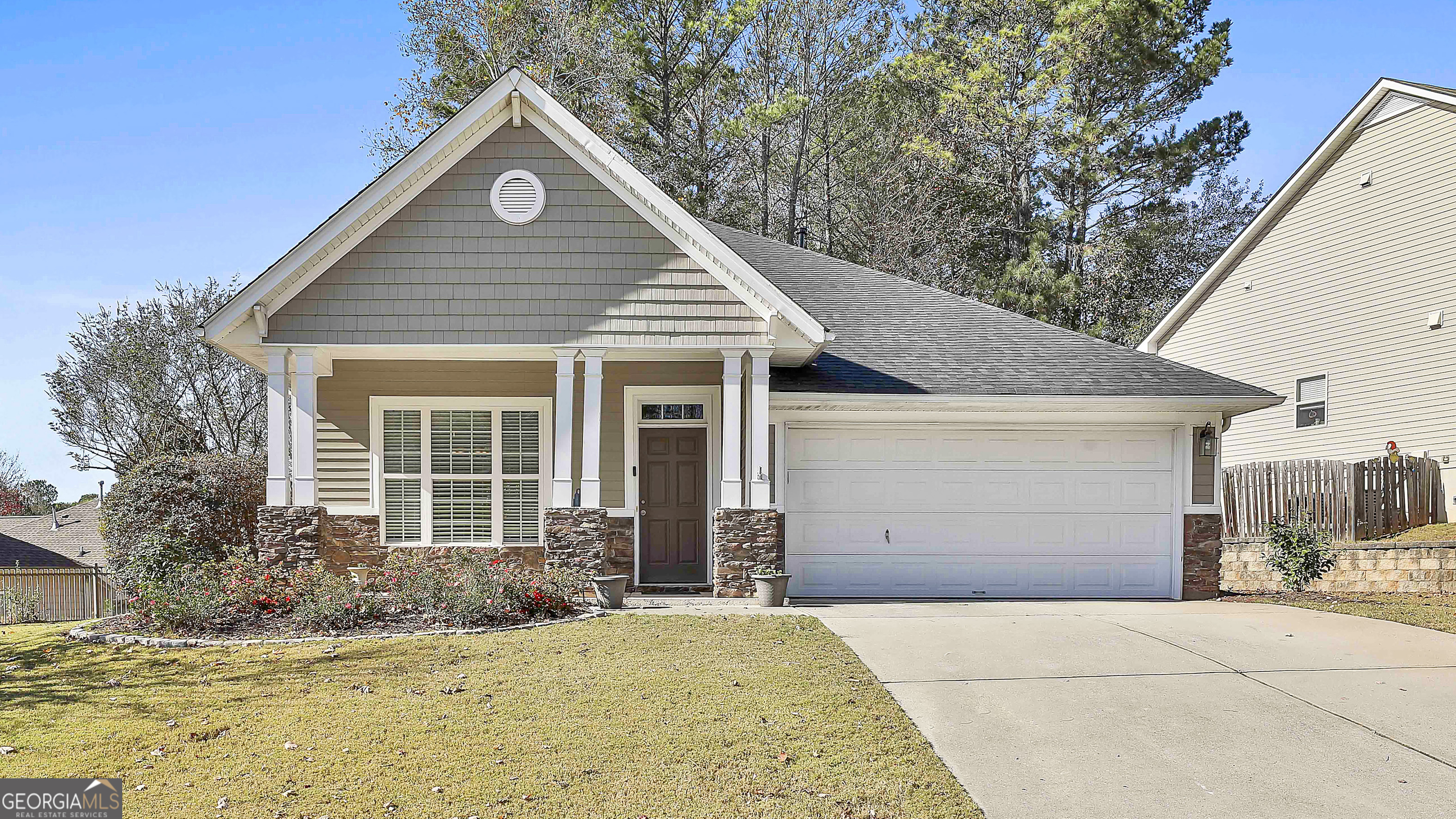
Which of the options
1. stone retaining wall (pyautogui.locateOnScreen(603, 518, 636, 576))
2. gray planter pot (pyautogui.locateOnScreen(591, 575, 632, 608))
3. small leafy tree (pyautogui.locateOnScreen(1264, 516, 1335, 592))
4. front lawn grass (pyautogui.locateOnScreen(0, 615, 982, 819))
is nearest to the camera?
front lawn grass (pyautogui.locateOnScreen(0, 615, 982, 819))

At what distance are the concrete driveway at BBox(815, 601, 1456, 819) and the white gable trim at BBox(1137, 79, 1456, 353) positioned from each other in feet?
35.8

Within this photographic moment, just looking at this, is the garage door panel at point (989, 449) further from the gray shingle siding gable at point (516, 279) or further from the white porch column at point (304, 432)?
the white porch column at point (304, 432)

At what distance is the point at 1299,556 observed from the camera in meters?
12.7

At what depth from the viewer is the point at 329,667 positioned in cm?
741

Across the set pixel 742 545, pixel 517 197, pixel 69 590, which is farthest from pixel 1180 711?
pixel 69 590

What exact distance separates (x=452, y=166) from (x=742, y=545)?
5240 millimetres

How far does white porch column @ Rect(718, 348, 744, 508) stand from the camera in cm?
1080

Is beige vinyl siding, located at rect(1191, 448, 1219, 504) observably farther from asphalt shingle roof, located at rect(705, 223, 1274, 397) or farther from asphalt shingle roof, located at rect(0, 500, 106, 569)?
asphalt shingle roof, located at rect(0, 500, 106, 569)

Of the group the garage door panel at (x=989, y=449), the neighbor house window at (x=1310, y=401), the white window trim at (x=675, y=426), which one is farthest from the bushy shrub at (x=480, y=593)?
the neighbor house window at (x=1310, y=401)

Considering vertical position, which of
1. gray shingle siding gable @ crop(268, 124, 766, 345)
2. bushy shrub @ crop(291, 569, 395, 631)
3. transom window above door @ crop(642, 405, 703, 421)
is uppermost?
gray shingle siding gable @ crop(268, 124, 766, 345)

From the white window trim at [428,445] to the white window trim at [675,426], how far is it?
1.00m

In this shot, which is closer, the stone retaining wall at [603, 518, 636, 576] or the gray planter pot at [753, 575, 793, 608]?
the gray planter pot at [753, 575, 793, 608]

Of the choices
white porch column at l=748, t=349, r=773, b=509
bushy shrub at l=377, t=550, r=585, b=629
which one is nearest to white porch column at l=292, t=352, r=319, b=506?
bushy shrub at l=377, t=550, r=585, b=629

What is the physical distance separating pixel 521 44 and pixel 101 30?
1389cm
